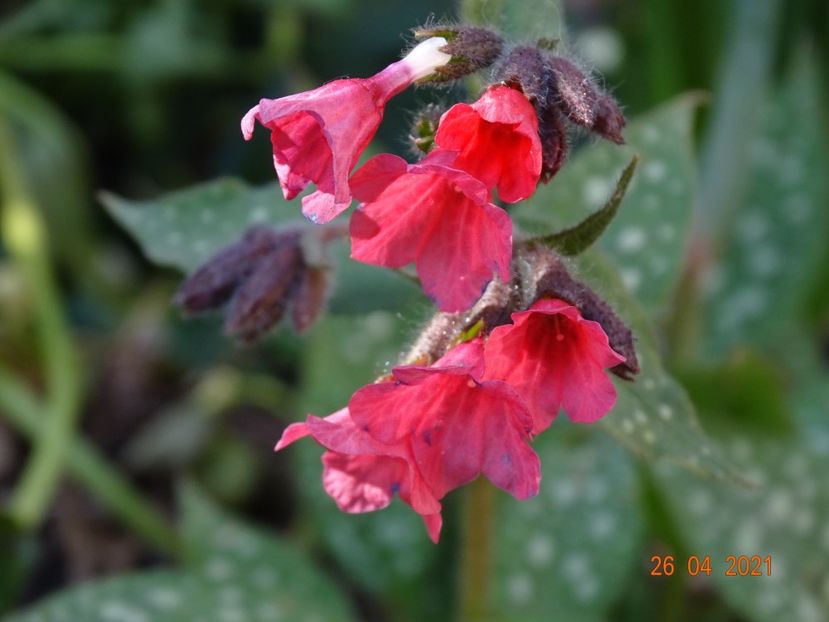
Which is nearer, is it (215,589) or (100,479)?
(215,589)

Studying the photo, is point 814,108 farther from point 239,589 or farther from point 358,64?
point 239,589

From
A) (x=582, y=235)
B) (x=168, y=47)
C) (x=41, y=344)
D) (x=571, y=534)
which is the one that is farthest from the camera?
(x=168, y=47)

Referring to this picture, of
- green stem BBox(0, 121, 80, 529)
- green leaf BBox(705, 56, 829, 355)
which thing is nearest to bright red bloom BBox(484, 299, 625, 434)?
green stem BBox(0, 121, 80, 529)

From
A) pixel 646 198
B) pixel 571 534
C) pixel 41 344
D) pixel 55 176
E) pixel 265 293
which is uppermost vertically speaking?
pixel 265 293

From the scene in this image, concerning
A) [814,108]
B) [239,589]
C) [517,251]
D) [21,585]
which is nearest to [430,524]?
[517,251]

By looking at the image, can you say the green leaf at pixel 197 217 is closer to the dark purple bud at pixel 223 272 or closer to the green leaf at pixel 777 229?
the dark purple bud at pixel 223 272

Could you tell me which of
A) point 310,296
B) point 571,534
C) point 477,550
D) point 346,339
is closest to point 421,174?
point 310,296

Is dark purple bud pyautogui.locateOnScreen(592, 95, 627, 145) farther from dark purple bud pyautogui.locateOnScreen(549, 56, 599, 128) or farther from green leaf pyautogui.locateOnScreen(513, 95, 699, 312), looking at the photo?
green leaf pyautogui.locateOnScreen(513, 95, 699, 312)

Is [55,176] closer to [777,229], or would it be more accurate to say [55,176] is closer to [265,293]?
[265,293]
